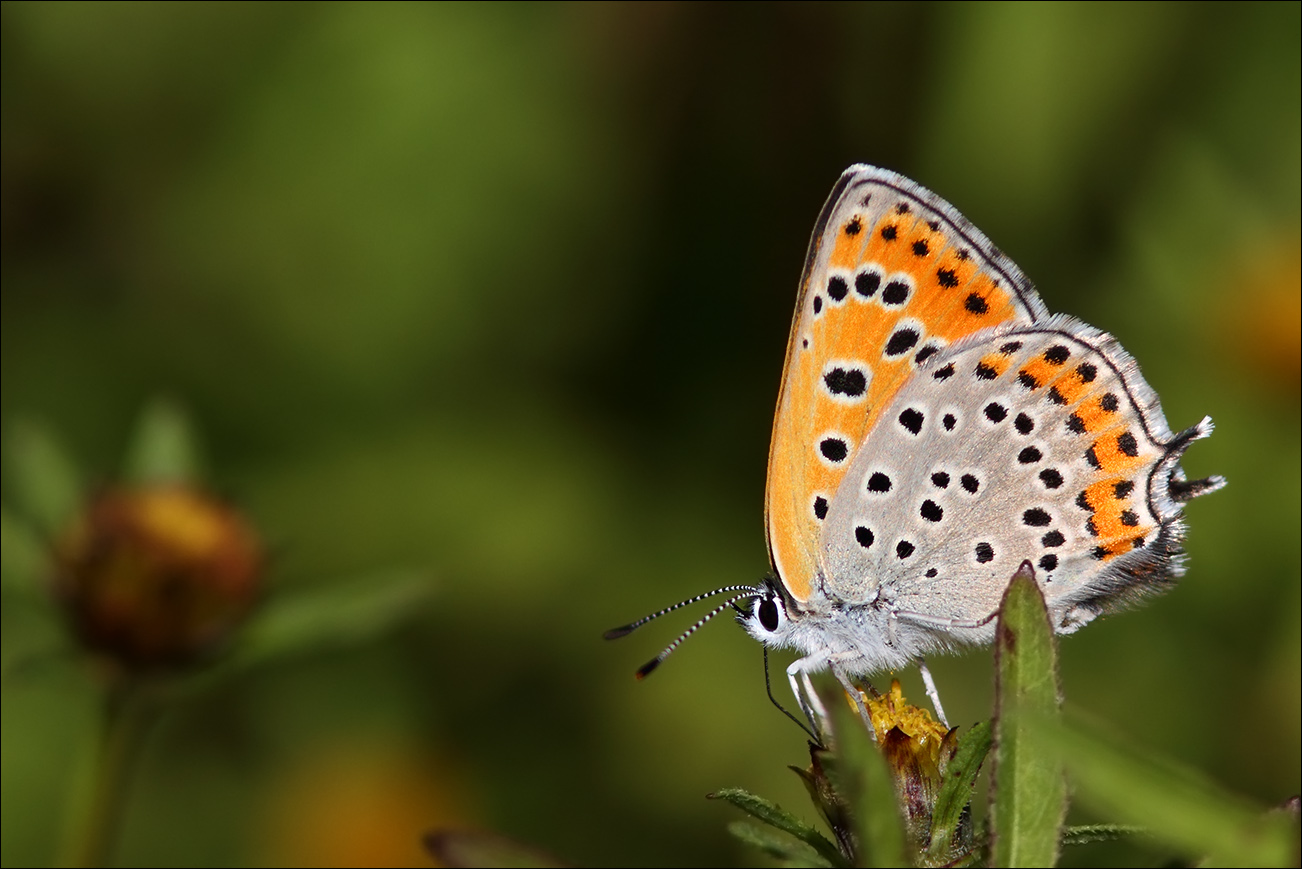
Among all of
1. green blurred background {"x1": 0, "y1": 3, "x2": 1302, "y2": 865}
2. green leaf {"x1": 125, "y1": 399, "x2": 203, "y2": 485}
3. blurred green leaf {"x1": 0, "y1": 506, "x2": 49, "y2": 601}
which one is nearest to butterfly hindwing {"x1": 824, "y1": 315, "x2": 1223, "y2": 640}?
green blurred background {"x1": 0, "y1": 3, "x2": 1302, "y2": 865}

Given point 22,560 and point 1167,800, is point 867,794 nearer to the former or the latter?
point 1167,800

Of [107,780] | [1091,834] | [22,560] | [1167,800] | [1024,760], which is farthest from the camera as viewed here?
[22,560]

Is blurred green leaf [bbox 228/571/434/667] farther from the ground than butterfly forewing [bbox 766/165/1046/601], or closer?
closer

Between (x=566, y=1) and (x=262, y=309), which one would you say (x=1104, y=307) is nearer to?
(x=566, y=1)

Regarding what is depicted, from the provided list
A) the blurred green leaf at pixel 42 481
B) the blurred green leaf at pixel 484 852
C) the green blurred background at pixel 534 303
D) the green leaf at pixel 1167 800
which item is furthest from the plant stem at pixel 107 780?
Answer: the green leaf at pixel 1167 800

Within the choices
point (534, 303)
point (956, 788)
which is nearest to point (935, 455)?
point (956, 788)

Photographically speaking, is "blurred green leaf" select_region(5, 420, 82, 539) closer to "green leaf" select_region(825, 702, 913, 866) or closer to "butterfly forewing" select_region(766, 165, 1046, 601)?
"butterfly forewing" select_region(766, 165, 1046, 601)

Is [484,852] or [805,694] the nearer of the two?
[484,852]
